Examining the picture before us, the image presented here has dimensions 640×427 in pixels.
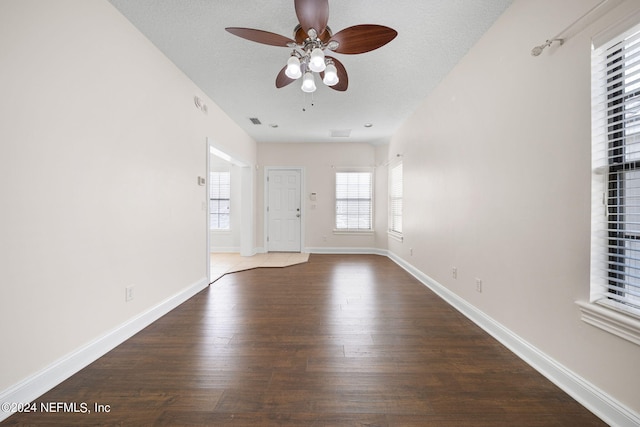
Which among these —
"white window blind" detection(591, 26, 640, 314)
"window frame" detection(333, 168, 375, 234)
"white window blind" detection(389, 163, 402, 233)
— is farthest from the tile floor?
"white window blind" detection(591, 26, 640, 314)

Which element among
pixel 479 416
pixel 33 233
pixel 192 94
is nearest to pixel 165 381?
pixel 33 233

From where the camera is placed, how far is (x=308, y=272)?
4.38 metres

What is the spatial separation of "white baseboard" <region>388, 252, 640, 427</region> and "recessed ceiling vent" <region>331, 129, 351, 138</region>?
148 inches

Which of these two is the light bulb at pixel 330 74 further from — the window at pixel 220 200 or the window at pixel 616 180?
the window at pixel 220 200

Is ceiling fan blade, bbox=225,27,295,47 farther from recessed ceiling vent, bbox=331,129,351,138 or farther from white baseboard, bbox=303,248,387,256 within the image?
white baseboard, bbox=303,248,387,256

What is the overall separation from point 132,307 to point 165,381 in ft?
3.04

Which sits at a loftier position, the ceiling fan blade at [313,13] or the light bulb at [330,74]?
the ceiling fan blade at [313,13]

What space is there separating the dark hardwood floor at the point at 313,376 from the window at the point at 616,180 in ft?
2.17

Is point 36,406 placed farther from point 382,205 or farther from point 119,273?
point 382,205

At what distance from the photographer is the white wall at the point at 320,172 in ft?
20.3

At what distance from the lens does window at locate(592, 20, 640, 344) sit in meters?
1.26

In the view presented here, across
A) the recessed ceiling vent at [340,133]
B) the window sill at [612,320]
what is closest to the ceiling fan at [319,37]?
the window sill at [612,320]

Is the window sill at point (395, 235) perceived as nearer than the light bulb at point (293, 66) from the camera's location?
No

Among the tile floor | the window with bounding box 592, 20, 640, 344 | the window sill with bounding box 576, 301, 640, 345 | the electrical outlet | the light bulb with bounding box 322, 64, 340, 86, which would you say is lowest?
the tile floor
